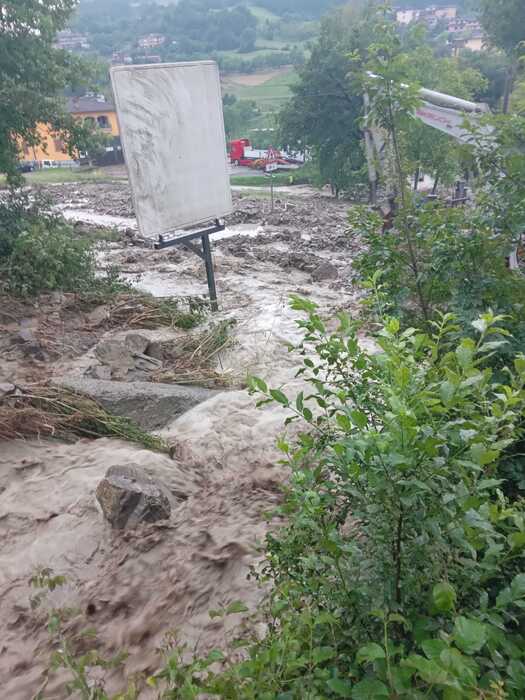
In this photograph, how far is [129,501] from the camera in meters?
3.83

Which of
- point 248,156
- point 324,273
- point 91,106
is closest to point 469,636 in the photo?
point 324,273

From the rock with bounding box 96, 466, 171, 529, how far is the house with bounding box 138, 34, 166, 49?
309 feet

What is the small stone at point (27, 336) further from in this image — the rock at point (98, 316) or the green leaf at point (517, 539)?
the green leaf at point (517, 539)

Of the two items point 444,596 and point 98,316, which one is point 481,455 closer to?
point 444,596

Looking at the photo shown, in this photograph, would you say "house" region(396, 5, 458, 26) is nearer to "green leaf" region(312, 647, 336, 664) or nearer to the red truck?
the red truck

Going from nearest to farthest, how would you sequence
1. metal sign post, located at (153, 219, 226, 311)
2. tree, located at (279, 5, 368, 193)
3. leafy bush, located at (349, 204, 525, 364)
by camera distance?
leafy bush, located at (349, 204, 525, 364), metal sign post, located at (153, 219, 226, 311), tree, located at (279, 5, 368, 193)

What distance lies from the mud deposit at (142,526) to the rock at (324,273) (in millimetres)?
1958

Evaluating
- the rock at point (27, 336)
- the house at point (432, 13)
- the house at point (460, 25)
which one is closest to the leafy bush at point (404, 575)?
the rock at point (27, 336)

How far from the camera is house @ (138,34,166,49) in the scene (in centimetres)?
8653

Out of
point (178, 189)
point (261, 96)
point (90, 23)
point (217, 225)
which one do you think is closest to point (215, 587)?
point (178, 189)

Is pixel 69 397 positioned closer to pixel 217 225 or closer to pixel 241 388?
pixel 241 388

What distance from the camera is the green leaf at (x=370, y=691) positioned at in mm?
1428

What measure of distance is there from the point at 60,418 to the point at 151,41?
9845 centimetres

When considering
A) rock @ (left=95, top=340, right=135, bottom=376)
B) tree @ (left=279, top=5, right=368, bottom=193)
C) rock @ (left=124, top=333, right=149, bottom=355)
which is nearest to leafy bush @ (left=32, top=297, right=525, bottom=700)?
rock @ (left=95, top=340, right=135, bottom=376)
